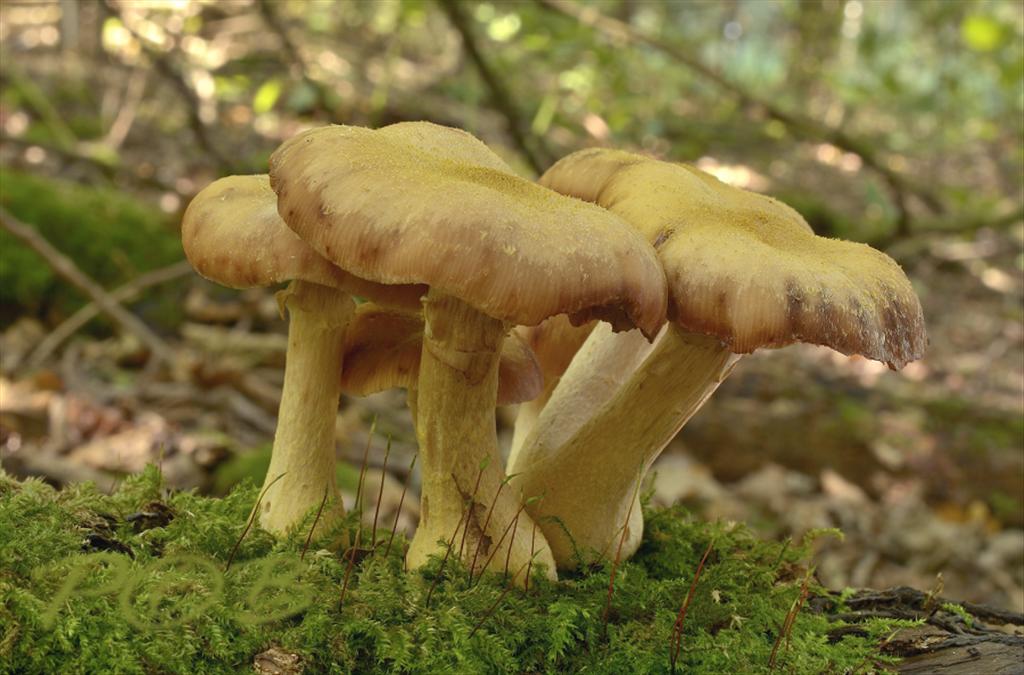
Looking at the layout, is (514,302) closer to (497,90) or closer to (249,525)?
(249,525)

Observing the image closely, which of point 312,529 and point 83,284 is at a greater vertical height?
point 312,529

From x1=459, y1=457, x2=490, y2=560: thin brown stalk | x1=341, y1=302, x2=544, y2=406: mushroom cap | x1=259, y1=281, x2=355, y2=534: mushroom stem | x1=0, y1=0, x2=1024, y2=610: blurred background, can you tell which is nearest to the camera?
x1=459, y1=457, x2=490, y2=560: thin brown stalk

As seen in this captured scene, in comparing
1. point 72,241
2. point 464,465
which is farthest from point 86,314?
point 464,465

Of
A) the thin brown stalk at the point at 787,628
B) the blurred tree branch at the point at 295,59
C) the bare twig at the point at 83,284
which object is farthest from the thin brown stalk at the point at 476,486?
the blurred tree branch at the point at 295,59

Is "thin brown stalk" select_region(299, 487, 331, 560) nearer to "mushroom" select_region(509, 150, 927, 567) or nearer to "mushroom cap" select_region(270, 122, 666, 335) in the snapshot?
"mushroom" select_region(509, 150, 927, 567)

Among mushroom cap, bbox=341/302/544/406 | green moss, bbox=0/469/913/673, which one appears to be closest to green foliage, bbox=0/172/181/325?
green moss, bbox=0/469/913/673

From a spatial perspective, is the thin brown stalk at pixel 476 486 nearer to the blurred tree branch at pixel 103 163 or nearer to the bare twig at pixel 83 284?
the bare twig at pixel 83 284

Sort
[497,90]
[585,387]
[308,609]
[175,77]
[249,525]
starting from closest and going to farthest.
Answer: [308,609]
[249,525]
[585,387]
[175,77]
[497,90]
